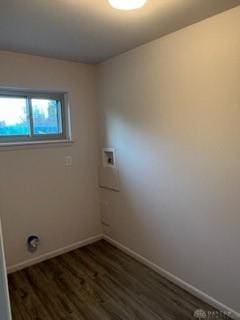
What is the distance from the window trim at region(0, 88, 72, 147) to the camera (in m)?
2.61

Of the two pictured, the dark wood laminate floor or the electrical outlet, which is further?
the electrical outlet

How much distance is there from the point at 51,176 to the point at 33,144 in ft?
1.43

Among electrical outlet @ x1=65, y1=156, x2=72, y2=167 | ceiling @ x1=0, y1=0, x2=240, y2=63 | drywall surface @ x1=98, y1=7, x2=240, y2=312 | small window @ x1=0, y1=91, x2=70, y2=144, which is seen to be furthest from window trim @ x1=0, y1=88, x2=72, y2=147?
drywall surface @ x1=98, y1=7, x2=240, y2=312

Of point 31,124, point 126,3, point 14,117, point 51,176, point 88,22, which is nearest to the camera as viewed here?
point 126,3

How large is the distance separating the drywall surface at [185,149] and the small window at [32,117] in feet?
2.13

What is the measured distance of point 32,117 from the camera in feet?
9.14

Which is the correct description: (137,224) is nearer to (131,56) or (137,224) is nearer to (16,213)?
(16,213)

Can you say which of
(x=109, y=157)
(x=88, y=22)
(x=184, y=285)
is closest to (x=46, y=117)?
(x=109, y=157)

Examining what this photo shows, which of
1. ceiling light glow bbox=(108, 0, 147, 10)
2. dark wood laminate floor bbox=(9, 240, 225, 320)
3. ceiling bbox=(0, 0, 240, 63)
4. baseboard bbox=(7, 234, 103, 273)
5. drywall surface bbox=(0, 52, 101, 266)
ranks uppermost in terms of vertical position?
ceiling bbox=(0, 0, 240, 63)

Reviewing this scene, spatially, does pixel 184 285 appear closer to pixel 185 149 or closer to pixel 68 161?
pixel 185 149

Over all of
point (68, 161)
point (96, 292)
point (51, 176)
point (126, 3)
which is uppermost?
point (126, 3)

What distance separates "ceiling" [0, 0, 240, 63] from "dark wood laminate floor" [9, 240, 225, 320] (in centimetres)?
234

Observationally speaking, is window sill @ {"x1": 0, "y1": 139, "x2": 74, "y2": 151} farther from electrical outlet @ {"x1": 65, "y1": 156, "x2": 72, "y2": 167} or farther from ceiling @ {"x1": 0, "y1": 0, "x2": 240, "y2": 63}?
ceiling @ {"x1": 0, "y1": 0, "x2": 240, "y2": 63}

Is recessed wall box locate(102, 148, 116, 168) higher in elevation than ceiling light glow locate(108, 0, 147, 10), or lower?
lower
